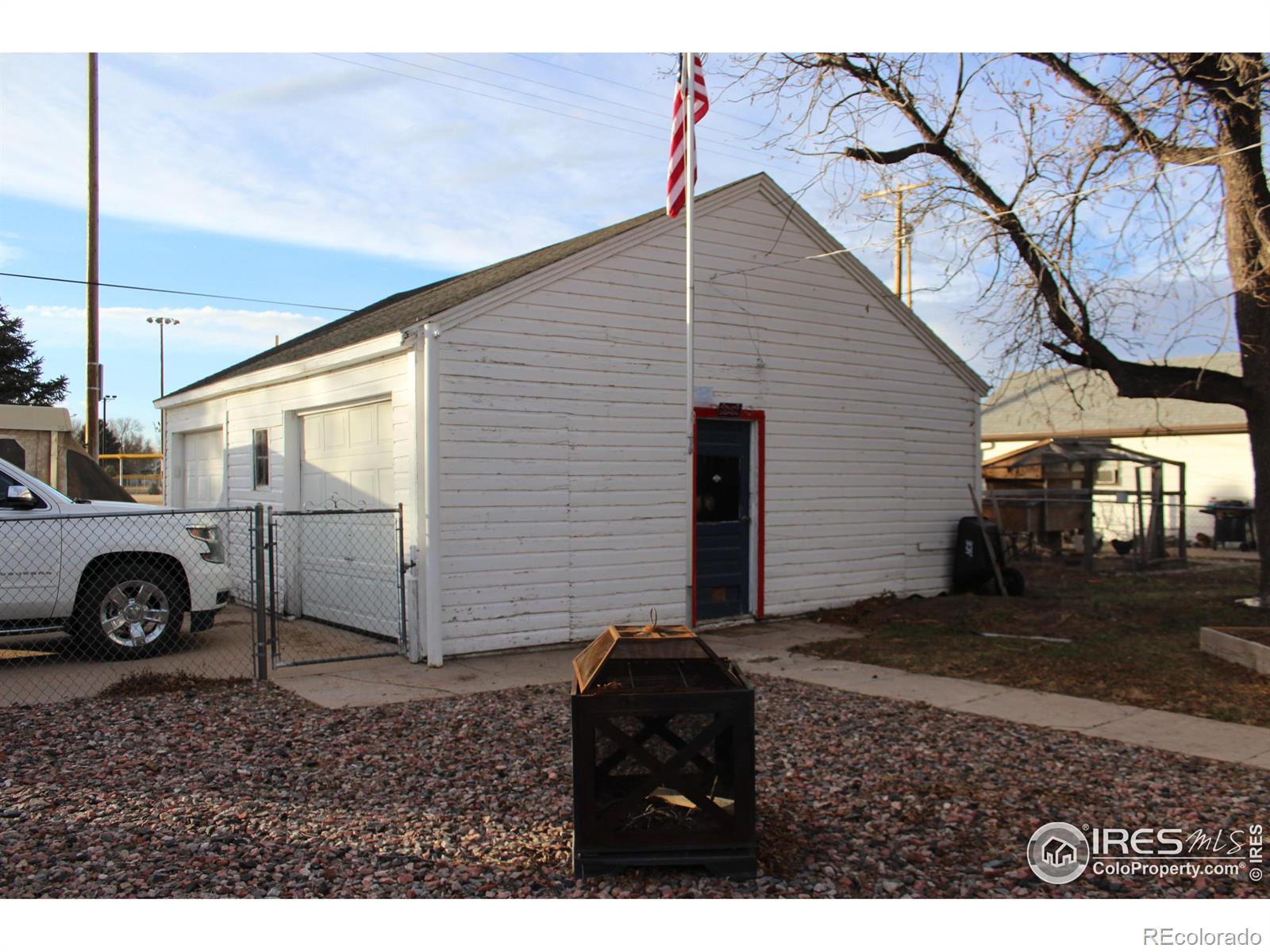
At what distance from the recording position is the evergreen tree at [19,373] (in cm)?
3275

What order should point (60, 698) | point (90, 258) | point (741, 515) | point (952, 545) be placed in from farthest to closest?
point (90, 258) < point (952, 545) < point (741, 515) < point (60, 698)

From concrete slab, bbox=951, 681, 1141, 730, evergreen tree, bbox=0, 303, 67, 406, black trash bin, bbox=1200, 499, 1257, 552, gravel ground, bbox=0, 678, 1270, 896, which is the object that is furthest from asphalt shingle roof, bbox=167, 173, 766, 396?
evergreen tree, bbox=0, 303, 67, 406

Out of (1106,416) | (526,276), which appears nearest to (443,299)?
(526,276)

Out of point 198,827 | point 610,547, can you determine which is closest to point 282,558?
point 610,547

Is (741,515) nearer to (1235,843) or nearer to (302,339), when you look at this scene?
(1235,843)

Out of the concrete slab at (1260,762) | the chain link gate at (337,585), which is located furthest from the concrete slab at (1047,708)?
the chain link gate at (337,585)

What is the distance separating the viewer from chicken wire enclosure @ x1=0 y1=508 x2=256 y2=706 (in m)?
7.67

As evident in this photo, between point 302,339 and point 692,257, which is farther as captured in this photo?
point 302,339

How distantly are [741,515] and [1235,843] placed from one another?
22.3 feet

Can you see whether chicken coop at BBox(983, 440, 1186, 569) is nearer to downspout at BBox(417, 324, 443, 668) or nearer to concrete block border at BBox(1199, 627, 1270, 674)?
concrete block border at BBox(1199, 627, 1270, 674)

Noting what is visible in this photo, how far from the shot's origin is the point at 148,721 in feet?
19.9

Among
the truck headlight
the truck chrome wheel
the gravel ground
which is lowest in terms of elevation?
the gravel ground

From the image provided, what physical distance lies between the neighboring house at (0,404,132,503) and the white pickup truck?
7385mm

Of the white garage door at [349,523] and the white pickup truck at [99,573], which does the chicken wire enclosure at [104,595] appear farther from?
the white garage door at [349,523]
